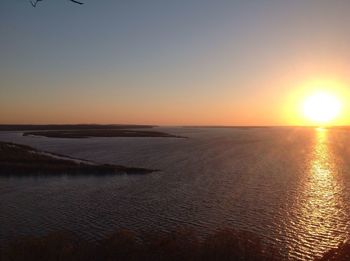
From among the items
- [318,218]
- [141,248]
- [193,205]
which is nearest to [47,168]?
[193,205]

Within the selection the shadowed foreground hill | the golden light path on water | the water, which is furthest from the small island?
the shadowed foreground hill

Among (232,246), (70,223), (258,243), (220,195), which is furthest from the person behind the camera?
(220,195)

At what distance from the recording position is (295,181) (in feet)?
145

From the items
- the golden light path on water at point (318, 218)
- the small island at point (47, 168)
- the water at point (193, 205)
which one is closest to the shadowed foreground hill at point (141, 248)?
the water at point (193, 205)

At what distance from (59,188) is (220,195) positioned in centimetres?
1661

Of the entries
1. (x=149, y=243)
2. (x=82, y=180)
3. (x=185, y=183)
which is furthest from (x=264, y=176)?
(x=149, y=243)

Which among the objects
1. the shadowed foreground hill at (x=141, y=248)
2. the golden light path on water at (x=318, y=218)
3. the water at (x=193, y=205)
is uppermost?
the shadowed foreground hill at (x=141, y=248)

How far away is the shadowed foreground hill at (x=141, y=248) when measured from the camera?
58.9 ft

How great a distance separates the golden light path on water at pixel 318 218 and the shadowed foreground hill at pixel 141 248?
2573 millimetres

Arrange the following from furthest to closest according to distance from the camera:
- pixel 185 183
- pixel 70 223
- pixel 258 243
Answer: pixel 185 183 < pixel 70 223 < pixel 258 243

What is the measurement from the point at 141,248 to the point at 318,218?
15.1 m

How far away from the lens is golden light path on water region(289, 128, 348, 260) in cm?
2131

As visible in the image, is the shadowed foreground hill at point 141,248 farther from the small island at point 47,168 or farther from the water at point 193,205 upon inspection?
the small island at point 47,168

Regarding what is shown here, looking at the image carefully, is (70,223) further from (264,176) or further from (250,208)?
(264,176)
